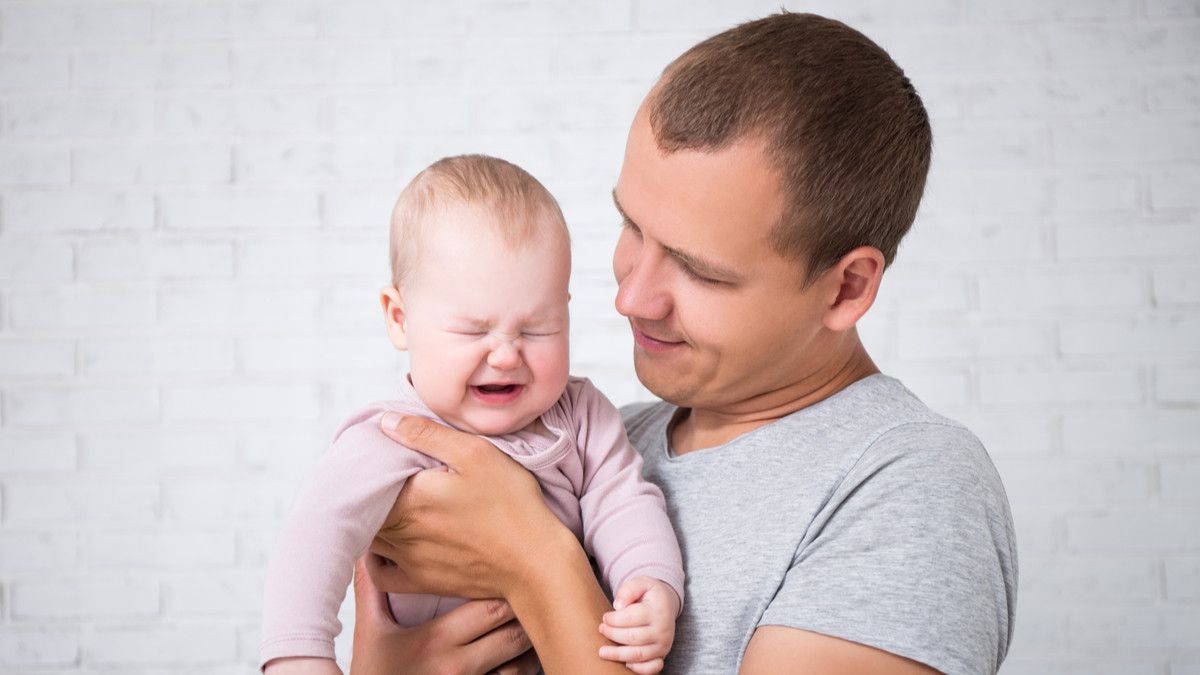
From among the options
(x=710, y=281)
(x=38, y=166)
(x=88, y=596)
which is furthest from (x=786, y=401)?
(x=38, y=166)

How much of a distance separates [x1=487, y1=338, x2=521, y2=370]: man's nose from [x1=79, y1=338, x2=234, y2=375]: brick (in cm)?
161

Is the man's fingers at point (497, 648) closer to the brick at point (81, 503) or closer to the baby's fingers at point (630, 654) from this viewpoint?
the baby's fingers at point (630, 654)

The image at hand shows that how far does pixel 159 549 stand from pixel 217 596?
189 millimetres

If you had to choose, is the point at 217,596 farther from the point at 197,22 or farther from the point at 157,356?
the point at 197,22

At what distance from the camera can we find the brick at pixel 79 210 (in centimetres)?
272

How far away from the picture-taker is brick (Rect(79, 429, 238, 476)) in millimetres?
2701

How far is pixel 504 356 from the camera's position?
4.23ft

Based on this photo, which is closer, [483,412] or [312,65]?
A: [483,412]

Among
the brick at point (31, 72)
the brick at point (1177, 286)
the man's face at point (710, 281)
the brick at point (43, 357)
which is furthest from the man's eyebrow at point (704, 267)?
the brick at point (31, 72)

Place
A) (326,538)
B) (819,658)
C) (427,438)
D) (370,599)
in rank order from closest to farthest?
1. (819,658)
2. (326,538)
3. (427,438)
4. (370,599)

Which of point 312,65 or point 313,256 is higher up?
point 312,65

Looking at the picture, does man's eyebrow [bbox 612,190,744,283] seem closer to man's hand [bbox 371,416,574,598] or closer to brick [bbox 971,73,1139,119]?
man's hand [bbox 371,416,574,598]

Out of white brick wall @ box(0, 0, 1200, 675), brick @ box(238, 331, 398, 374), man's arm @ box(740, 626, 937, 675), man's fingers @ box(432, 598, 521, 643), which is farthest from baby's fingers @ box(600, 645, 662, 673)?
brick @ box(238, 331, 398, 374)

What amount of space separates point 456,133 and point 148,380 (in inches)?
39.5
